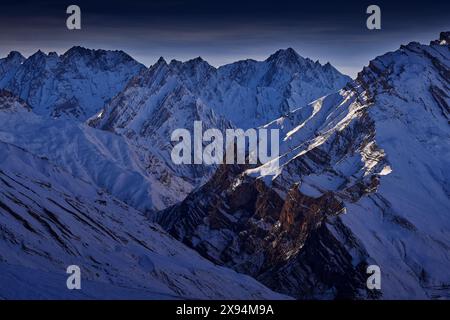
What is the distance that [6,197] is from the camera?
197 metres

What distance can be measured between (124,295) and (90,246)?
111 meters

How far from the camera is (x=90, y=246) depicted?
199m
